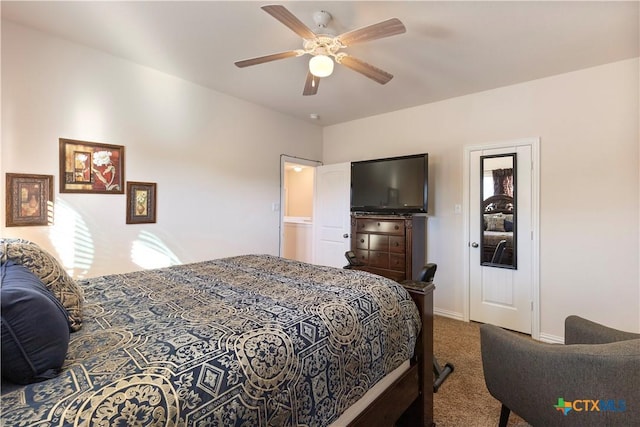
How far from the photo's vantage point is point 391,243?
3631 millimetres

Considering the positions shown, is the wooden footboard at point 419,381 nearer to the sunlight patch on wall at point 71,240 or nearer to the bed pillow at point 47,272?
the bed pillow at point 47,272

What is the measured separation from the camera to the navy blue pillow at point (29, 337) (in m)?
0.75

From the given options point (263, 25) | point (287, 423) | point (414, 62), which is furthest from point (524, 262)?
point (263, 25)

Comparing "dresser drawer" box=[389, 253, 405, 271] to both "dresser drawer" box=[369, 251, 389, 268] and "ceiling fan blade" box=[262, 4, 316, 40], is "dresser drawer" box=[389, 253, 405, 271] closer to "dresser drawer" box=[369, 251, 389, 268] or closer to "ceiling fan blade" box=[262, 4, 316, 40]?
"dresser drawer" box=[369, 251, 389, 268]

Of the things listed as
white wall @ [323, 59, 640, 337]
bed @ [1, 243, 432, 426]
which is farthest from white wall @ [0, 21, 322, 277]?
white wall @ [323, 59, 640, 337]

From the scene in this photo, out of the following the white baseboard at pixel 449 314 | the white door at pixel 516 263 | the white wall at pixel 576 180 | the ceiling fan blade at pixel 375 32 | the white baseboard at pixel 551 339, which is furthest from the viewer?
the white baseboard at pixel 449 314

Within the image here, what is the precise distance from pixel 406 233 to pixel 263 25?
258 centimetres

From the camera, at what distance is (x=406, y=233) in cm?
352

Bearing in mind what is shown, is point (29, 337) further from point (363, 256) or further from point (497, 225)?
point (497, 225)

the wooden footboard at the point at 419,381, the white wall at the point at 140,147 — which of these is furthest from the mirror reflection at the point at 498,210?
the white wall at the point at 140,147

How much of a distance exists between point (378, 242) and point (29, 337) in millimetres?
3361

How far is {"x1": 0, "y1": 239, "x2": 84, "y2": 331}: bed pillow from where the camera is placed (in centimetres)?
113

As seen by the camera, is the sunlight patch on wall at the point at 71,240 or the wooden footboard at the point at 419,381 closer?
the wooden footboard at the point at 419,381

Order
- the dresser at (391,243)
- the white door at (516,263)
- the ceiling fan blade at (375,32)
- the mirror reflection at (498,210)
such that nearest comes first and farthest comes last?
the ceiling fan blade at (375,32), the white door at (516,263), the mirror reflection at (498,210), the dresser at (391,243)
